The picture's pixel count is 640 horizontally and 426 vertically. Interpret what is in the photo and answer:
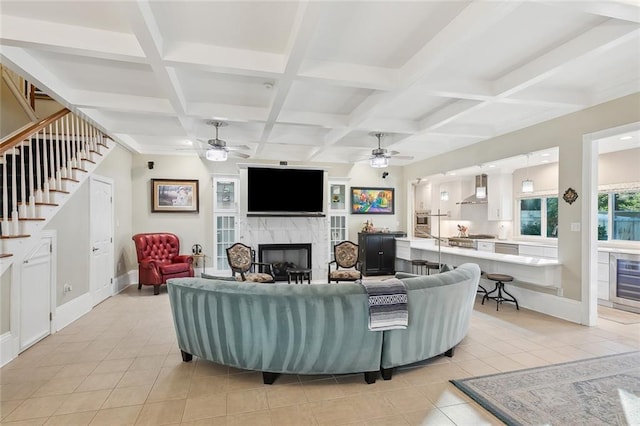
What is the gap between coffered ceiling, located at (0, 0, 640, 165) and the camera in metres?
2.33

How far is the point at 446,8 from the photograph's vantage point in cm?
230

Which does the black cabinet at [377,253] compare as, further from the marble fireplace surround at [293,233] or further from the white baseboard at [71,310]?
the white baseboard at [71,310]

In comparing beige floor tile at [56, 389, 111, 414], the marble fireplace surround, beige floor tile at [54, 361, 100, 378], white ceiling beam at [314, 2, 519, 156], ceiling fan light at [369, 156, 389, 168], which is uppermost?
white ceiling beam at [314, 2, 519, 156]

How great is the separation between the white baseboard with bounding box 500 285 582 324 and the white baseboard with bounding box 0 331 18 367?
249 inches

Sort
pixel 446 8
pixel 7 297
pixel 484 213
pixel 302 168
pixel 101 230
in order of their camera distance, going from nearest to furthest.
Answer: pixel 446 8, pixel 7 297, pixel 101 230, pixel 302 168, pixel 484 213

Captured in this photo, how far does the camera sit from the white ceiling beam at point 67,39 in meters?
2.48

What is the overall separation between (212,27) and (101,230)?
4.19 meters

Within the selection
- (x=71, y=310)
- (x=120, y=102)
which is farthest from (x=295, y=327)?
(x=71, y=310)

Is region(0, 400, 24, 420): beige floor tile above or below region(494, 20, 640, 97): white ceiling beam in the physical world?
below

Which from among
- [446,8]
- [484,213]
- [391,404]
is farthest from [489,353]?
[484,213]

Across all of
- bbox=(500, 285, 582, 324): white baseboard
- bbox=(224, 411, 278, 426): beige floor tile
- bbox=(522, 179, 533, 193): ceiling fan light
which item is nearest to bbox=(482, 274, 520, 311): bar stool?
bbox=(500, 285, 582, 324): white baseboard

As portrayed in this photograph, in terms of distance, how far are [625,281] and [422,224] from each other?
17.2 ft

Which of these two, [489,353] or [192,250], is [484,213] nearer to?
[489,353]

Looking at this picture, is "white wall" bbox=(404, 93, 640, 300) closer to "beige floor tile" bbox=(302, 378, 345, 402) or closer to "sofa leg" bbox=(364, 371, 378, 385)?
"sofa leg" bbox=(364, 371, 378, 385)
